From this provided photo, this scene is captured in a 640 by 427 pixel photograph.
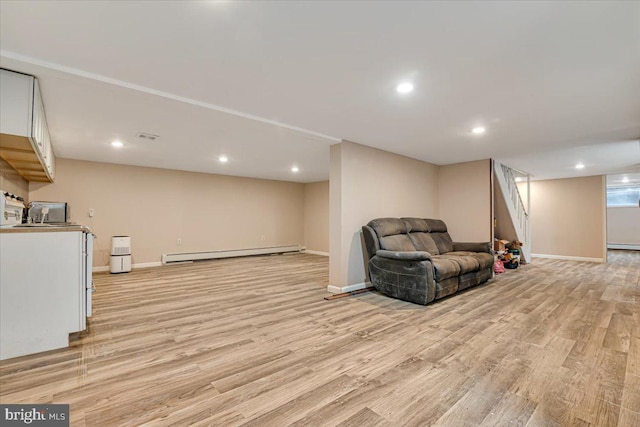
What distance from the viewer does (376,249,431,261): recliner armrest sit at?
3.33m

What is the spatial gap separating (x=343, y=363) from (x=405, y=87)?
228cm

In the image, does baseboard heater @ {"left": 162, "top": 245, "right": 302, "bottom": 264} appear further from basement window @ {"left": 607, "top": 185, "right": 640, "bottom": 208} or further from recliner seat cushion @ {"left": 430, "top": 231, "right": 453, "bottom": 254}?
basement window @ {"left": 607, "top": 185, "right": 640, "bottom": 208}

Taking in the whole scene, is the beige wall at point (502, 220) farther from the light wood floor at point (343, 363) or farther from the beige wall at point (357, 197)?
the light wood floor at point (343, 363)

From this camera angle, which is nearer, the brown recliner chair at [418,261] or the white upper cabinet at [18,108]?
the white upper cabinet at [18,108]

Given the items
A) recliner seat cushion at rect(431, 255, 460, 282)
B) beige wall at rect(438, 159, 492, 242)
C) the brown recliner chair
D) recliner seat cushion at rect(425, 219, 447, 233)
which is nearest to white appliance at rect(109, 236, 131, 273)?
the brown recliner chair

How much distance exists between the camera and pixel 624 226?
30.2 feet

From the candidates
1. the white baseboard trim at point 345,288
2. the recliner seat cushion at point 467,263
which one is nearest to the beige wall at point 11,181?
the white baseboard trim at point 345,288

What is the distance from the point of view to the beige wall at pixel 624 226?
354 inches

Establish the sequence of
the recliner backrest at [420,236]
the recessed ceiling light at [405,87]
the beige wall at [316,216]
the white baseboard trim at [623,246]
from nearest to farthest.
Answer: the recessed ceiling light at [405,87] < the recliner backrest at [420,236] < the beige wall at [316,216] < the white baseboard trim at [623,246]

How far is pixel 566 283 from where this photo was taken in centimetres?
457

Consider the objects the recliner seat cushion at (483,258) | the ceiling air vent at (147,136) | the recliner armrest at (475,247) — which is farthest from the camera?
the recliner armrest at (475,247)

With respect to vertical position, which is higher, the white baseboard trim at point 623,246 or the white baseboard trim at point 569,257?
the white baseboard trim at point 623,246

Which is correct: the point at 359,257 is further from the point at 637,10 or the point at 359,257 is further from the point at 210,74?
the point at 637,10

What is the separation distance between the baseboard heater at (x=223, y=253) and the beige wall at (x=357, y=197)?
3923mm
